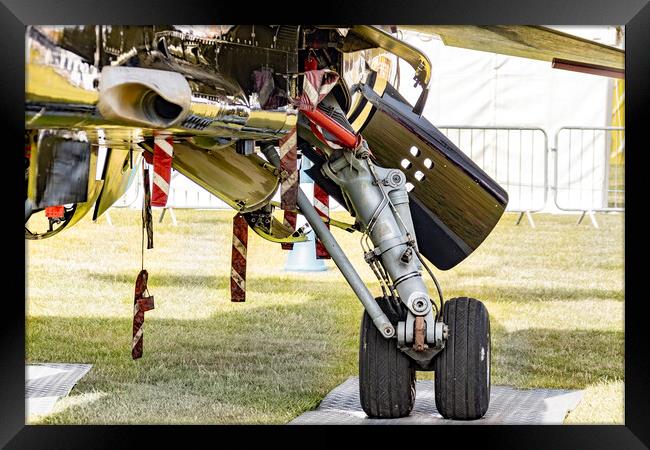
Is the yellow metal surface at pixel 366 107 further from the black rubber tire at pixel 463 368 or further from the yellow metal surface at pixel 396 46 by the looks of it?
the black rubber tire at pixel 463 368

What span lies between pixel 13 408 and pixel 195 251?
354 inches

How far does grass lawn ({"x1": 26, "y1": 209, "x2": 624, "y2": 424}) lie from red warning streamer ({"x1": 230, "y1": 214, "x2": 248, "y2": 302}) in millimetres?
573

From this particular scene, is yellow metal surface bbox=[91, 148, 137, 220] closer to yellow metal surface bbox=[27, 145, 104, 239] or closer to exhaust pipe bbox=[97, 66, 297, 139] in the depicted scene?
yellow metal surface bbox=[27, 145, 104, 239]

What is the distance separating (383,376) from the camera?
19.5 feet

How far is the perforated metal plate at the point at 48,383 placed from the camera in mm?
6485

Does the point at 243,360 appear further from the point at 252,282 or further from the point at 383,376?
the point at 252,282

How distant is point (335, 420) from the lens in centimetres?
625

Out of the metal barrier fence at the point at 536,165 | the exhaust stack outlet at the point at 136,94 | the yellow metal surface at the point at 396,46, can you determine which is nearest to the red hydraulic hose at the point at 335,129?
the yellow metal surface at the point at 396,46

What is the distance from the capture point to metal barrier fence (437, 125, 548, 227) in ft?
52.9

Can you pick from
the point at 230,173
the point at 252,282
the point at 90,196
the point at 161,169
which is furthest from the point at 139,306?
the point at 252,282

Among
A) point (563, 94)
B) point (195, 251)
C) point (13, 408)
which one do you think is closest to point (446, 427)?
point (13, 408)

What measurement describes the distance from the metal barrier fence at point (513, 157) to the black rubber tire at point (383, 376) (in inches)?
400

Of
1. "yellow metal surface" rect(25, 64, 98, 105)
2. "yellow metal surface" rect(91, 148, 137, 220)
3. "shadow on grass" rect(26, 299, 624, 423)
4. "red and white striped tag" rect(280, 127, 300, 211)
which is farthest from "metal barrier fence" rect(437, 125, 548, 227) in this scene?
"yellow metal surface" rect(25, 64, 98, 105)
